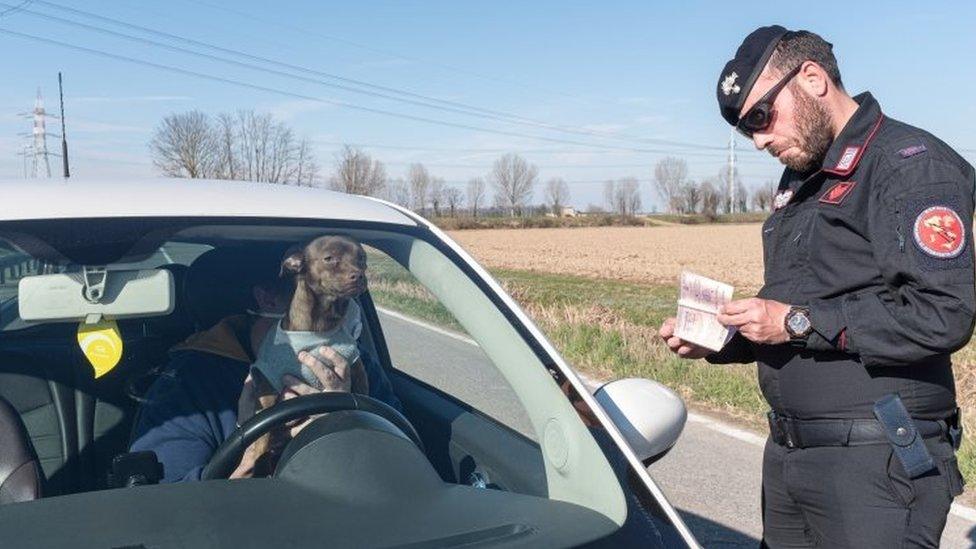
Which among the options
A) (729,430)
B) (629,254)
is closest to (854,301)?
(729,430)

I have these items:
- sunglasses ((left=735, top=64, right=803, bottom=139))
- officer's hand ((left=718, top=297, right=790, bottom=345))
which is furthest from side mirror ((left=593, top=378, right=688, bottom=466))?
sunglasses ((left=735, top=64, right=803, bottom=139))

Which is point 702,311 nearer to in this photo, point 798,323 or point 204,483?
point 798,323

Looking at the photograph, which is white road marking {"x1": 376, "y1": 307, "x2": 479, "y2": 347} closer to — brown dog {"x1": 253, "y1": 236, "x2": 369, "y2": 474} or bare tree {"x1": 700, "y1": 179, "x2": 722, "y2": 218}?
brown dog {"x1": 253, "y1": 236, "x2": 369, "y2": 474}

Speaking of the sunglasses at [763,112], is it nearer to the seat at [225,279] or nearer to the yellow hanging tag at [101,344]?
the seat at [225,279]

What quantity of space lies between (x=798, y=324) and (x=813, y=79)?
59 centimetres

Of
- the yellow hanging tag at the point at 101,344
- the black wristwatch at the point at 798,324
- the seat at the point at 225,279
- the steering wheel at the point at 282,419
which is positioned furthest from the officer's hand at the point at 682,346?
the yellow hanging tag at the point at 101,344

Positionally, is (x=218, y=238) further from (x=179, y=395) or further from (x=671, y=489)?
(x=671, y=489)

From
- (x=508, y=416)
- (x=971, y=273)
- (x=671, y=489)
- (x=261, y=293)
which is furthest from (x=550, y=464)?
(x=671, y=489)

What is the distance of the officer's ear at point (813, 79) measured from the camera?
2623 mm

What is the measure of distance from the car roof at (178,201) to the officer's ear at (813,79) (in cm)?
99

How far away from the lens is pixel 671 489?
5676 millimetres

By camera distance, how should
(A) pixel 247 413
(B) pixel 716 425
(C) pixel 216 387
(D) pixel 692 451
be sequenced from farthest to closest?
(B) pixel 716 425 → (D) pixel 692 451 → (C) pixel 216 387 → (A) pixel 247 413

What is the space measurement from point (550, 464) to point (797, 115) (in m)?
1.07

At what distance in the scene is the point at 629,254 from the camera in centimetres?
4609
